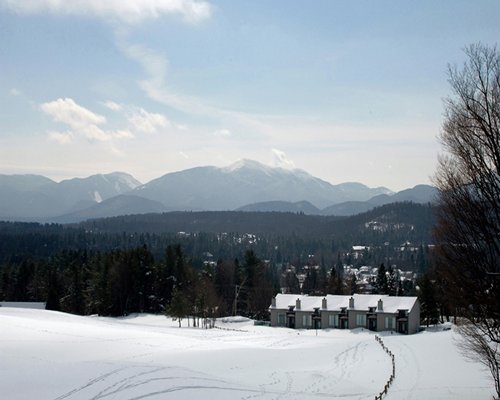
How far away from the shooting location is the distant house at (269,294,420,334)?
67.4 metres

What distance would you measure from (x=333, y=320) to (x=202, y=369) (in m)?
44.7

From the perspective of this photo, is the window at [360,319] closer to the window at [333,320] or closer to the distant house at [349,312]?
the distant house at [349,312]

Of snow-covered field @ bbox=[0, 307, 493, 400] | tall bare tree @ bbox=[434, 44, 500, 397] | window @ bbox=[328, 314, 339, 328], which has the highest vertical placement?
tall bare tree @ bbox=[434, 44, 500, 397]

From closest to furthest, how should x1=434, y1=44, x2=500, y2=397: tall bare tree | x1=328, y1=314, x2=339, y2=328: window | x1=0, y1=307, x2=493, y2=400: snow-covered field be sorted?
1. x1=434, y1=44, x2=500, y2=397: tall bare tree
2. x1=0, y1=307, x2=493, y2=400: snow-covered field
3. x1=328, y1=314, x2=339, y2=328: window

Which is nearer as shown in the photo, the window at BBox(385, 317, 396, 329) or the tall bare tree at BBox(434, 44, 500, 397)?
the tall bare tree at BBox(434, 44, 500, 397)

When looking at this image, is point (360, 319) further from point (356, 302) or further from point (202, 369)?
point (202, 369)

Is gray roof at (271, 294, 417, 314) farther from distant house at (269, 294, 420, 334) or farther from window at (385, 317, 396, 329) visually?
window at (385, 317, 396, 329)

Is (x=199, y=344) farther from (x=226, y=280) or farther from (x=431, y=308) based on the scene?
(x=226, y=280)

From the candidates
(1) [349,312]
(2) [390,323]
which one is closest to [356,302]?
(1) [349,312]

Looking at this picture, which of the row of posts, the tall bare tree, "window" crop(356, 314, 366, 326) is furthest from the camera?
"window" crop(356, 314, 366, 326)

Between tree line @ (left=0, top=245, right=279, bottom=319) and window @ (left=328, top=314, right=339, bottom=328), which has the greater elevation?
tree line @ (left=0, top=245, right=279, bottom=319)

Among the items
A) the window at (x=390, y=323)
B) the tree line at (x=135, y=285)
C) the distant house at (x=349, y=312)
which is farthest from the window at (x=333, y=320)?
the tree line at (x=135, y=285)

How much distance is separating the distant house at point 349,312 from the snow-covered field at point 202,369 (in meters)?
19.7

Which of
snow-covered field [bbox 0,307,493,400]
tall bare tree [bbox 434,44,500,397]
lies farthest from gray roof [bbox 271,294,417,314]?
tall bare tree [bbox 434,44,500,397]
